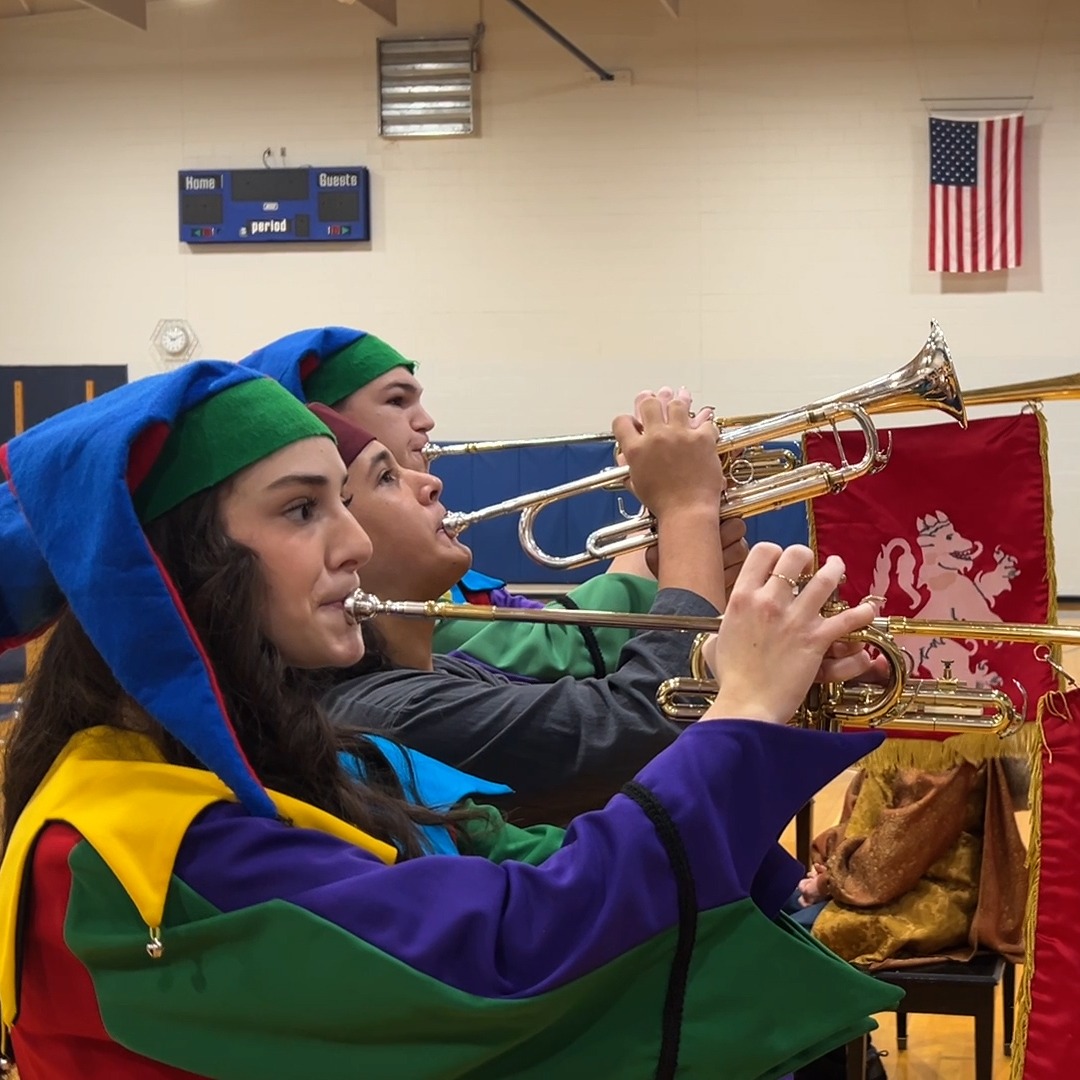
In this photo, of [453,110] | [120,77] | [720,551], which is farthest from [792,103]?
[720,551]

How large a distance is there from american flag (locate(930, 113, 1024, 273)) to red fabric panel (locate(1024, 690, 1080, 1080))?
6856 millimetres

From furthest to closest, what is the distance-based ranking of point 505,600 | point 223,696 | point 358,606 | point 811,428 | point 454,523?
1. point 505,600
2. point 811,428
3. point 454,523
4. point 358,606
5. point 223,696

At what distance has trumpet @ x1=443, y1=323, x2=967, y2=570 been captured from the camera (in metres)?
2.25

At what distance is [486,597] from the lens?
288cm

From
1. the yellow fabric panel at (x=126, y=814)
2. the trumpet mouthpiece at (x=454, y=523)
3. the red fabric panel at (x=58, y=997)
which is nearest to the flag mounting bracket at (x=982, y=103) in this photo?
the trumpet mouthpiece at (x=454, y=523)

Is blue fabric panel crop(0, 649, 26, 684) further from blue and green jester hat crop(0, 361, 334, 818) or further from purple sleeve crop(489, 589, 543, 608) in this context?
blue and green jester hat crop(0, 361, 334, 818)

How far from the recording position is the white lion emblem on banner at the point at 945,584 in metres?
2.46

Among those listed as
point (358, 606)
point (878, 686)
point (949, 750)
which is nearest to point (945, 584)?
point (949, 750)

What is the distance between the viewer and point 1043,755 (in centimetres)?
168

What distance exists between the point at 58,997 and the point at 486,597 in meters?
1.77

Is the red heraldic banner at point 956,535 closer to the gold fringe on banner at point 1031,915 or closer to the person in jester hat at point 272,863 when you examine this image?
the gold fringe on banner at point 1031,915

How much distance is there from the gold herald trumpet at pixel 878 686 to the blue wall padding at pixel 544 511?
5961 mm

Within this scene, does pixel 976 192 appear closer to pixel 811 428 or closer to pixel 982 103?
pixel 982 103

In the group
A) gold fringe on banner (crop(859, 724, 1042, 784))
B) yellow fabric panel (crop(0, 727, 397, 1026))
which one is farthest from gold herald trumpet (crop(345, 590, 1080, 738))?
gold fringe on banner (crop(859, 724, 1042, 784))
